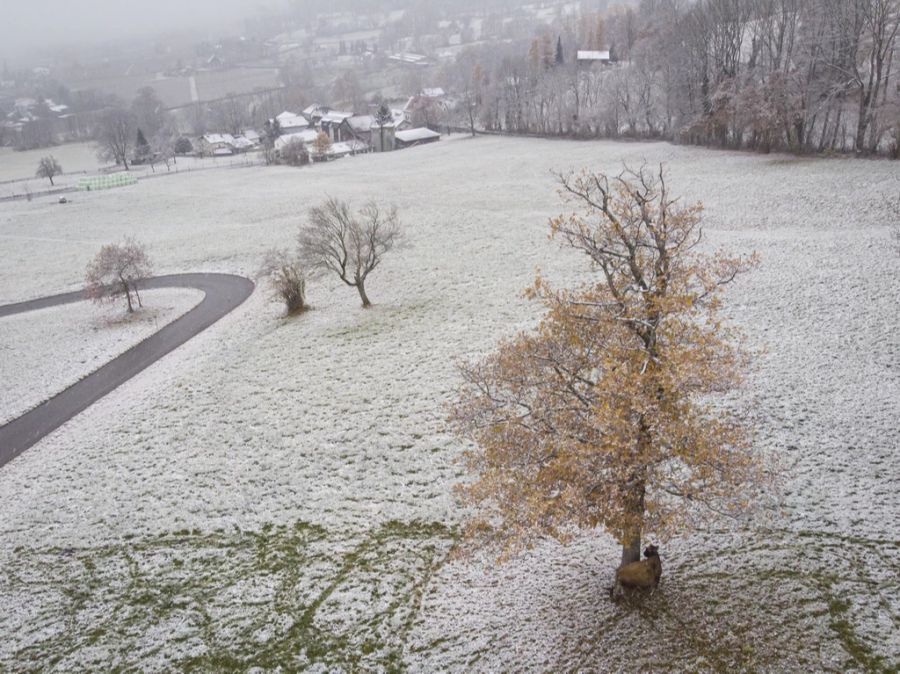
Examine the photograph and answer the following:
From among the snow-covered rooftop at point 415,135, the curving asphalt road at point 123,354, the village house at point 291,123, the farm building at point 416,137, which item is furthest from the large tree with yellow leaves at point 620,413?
the village house at point 291,123

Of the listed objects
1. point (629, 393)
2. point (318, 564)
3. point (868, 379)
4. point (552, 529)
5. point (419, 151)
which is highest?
point (419, 151)

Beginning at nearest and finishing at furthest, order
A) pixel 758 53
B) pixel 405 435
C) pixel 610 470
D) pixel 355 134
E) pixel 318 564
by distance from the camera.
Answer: pixel 610 470
pixel 318 564
pixel 405 435
pixel 758 53
pixel 355 134

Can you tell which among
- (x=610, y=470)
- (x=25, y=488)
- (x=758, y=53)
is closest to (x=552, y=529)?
(x=610, y=470)

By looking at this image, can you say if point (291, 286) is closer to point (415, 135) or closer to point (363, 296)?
point (363, 296)

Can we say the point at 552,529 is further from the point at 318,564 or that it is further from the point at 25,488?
the point at 25,488

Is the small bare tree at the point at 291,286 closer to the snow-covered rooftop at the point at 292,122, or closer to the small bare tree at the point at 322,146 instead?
the small bare tree at the point at 322,146

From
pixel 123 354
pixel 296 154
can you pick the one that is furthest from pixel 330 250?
pixel 296 154
